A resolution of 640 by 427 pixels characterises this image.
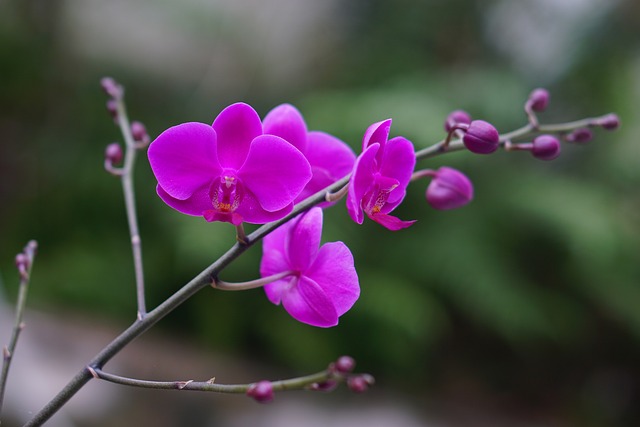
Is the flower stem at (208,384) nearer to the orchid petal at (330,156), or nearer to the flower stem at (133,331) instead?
the flower stem at (133,331)

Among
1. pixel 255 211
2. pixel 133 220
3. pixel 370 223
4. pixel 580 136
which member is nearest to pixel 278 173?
pixel 255 211

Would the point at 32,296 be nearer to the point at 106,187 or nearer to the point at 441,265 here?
the point at 106,187

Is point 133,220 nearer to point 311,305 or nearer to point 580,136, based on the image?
point 311,305

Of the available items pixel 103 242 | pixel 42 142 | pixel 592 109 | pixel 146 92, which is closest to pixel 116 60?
pixel 146 92

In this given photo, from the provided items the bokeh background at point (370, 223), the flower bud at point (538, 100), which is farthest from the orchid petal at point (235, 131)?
the bokeh background at point (370, 223)

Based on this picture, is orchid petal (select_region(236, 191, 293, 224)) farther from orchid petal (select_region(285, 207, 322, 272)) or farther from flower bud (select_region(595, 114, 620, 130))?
flower bud (select_region(595, 114, 620, 130))

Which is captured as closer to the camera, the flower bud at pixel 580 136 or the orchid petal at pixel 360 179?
the orchid petal at pixel 360 179

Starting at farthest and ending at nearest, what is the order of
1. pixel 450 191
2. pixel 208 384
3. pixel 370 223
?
pixel 370 223 < pixel 450 191 < pixel 208 384
